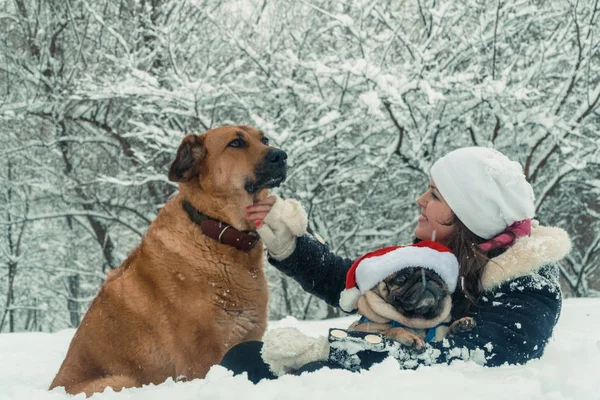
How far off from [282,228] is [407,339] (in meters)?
1.01

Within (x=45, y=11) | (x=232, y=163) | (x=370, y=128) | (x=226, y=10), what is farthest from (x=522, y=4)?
(x=45, y=11)

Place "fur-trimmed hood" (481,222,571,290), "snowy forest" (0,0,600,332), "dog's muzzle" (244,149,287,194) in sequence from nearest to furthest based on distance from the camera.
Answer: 1. "fur-trimmed hood" (481,222,571,290)
2. "dog's muzzle" (244,149,287,194)
3. "snowy forest" (0,0,600,332)

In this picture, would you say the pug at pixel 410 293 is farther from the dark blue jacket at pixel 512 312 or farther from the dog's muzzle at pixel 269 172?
the dog's muzzle at pixel 269 172

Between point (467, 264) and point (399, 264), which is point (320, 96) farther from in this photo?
point (399, 264)

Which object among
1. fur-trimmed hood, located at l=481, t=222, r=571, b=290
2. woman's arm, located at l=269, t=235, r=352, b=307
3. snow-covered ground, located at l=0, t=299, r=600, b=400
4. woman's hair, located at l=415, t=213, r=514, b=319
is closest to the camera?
snow-covered ground, located at l=0, t=299, r=600, b=400

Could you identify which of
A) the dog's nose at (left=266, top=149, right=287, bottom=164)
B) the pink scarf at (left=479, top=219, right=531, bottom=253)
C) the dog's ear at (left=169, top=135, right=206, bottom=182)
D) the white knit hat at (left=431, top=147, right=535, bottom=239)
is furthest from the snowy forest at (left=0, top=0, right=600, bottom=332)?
the pink scarf at (left=479, top=219, right=531, bottom=253)

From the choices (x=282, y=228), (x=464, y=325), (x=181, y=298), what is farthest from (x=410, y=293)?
(x=181, y=298)

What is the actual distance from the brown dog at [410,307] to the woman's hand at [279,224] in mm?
677

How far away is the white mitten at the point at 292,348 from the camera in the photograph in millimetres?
1930

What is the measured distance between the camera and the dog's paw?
2.07 m

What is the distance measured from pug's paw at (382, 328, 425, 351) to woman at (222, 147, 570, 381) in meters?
0.03

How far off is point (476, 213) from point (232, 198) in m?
1.26

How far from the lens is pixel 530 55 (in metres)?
7.00

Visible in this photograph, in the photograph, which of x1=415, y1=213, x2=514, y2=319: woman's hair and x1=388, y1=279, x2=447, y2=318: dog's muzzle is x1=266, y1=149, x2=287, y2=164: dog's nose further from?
x1=388, y1=279, x2=447, y2=318: dog's muzzle
